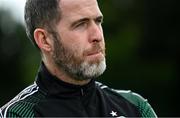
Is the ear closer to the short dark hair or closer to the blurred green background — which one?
the short dark hair

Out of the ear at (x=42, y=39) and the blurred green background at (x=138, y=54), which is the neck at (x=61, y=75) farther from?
the blurred green background at (x=138, y=54)

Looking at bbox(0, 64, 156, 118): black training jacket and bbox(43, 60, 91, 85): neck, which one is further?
bbox(43, 60, 91, 85): neck

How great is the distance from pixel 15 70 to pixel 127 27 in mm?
3338

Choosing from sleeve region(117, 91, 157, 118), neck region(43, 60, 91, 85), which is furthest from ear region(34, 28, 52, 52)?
sleeve region(117, 91, 157, 118)

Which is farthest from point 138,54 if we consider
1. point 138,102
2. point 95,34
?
point 95,34

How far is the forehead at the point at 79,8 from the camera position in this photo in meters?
5.29

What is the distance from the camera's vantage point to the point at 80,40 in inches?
207

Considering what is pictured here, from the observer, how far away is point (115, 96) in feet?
17.9

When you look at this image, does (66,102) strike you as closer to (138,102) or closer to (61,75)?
(61,75)

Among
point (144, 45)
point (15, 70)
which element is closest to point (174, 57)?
point (144, 45)

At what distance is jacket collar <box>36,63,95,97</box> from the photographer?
17.3 ft

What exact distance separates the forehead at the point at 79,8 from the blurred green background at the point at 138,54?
483 inches

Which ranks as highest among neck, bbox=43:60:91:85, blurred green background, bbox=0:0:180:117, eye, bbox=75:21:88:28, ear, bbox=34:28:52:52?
eye, bbox=75:21:88:28

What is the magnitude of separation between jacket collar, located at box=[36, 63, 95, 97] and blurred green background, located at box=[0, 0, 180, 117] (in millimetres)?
12264
